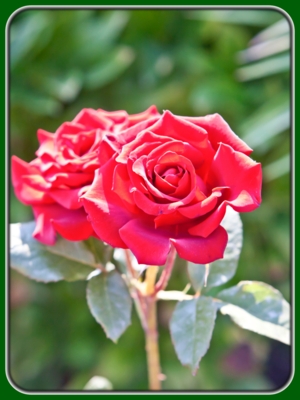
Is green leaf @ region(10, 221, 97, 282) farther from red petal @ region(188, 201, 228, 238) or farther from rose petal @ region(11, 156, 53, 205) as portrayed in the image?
red petal @ region(188, 201, 228, 238)

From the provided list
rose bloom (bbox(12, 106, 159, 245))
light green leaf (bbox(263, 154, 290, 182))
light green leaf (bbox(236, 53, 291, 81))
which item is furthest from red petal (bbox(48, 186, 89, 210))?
light green leaf (bbox(236, 53, 291, 81))

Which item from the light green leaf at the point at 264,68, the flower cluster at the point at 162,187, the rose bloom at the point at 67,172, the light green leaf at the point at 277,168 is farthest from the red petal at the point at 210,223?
the light green leaf at the point at 264,68

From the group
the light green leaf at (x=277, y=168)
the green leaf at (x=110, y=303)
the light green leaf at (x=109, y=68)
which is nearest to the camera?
the green leaf at (x=110, y=303)

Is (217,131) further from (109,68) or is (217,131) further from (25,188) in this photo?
(109,68)

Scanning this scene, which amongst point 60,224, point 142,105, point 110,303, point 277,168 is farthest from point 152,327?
point 142,105

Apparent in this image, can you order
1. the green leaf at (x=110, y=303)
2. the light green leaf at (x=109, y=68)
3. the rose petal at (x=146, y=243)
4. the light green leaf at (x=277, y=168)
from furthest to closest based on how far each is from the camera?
1. the light green leaf at (x=109, y=68)
2. the light green leaf at (x=277, y=168)
3. the green leaf at (x=110, y=303)
4. the rose petal at (x=146, y=243)

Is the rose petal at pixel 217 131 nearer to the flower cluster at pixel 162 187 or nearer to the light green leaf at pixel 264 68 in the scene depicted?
the flower cluster at pixel 162 187
